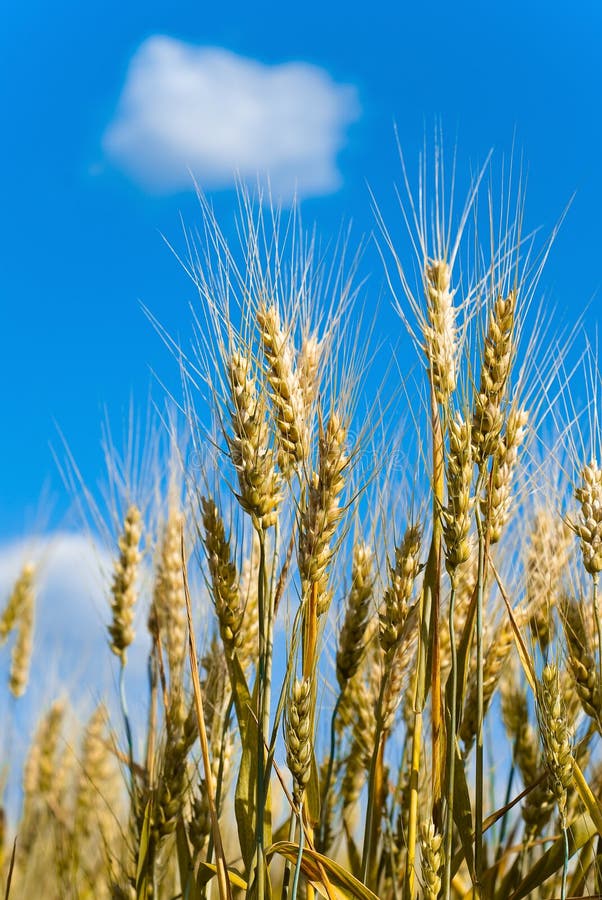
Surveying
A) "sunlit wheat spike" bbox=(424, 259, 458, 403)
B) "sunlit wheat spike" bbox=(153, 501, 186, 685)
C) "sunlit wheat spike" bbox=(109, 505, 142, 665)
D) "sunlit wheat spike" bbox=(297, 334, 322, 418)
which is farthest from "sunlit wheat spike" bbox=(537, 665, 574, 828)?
"sunlit wheat spike" bbox=(109, 505, 142, 665)

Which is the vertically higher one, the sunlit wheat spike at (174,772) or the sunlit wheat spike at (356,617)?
the sunlit wheat spike at (356,617)

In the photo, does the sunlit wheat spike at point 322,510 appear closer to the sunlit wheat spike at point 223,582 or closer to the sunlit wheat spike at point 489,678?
the sunlit wheat spike at point 223,582

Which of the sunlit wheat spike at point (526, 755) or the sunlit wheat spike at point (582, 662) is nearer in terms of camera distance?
the sunlit wheat spike at point (582, 662)

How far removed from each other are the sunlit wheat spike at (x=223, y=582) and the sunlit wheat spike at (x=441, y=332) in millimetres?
515

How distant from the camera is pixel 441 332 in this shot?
1.87 metres

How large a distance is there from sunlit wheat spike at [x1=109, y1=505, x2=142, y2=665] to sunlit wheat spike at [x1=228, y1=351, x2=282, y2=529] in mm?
976

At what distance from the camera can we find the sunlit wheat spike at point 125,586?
2.53 m

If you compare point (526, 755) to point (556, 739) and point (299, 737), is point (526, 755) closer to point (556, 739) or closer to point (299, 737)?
point (556, 739)

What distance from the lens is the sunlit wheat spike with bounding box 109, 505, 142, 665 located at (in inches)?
99.4

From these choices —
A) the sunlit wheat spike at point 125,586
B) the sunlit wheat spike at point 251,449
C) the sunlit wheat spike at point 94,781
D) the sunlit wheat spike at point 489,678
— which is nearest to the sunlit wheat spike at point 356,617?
the sunlit wheat spike at point 489,678

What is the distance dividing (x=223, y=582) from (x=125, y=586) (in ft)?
3.07

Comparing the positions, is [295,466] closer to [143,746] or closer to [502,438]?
[502,438]

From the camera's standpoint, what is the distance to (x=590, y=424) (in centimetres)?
220

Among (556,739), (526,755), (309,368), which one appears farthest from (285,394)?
(526,755)
